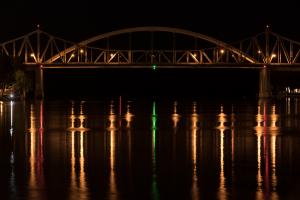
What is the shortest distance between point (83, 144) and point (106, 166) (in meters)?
7.24

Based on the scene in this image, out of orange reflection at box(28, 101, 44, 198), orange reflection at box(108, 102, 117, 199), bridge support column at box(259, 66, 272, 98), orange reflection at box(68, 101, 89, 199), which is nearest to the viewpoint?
orange reflection at box(68, 101, 89, 199)

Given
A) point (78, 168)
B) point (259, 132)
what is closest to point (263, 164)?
point (78, 168)

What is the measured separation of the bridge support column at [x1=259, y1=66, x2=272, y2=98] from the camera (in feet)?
456

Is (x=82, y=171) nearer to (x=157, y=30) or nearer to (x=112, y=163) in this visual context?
(x=112, y=163)

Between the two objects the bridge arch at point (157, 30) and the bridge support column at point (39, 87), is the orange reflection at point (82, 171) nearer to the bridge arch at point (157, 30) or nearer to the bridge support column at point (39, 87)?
the bridge support column at point (39, 87)

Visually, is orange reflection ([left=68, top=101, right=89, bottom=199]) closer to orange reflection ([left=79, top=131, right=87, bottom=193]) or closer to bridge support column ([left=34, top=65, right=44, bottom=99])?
orange reflection ([left=79, top=131, right=87, bottom=193])

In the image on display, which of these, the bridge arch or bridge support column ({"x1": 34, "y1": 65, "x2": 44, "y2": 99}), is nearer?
bridge support column ({"x1": 34, "y1": 65, "x2": 44, "y2": 99})

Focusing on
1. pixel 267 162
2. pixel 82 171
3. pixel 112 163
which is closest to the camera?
pixel 82 171

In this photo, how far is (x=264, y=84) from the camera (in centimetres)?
14188

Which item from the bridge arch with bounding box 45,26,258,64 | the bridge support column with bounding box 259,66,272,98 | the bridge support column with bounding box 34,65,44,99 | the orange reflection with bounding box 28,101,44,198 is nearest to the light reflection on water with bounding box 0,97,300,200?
the orange reflection with bounding box 28,101,44,198

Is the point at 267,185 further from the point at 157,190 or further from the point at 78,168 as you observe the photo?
the point at 78,168

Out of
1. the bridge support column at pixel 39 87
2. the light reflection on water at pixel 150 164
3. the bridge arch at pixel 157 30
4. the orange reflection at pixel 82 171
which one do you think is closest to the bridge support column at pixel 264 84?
the bridge arch at pixel 157 30

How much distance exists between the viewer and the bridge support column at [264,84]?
5477 inches

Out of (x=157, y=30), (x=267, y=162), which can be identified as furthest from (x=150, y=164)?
(x=157, y=30)
